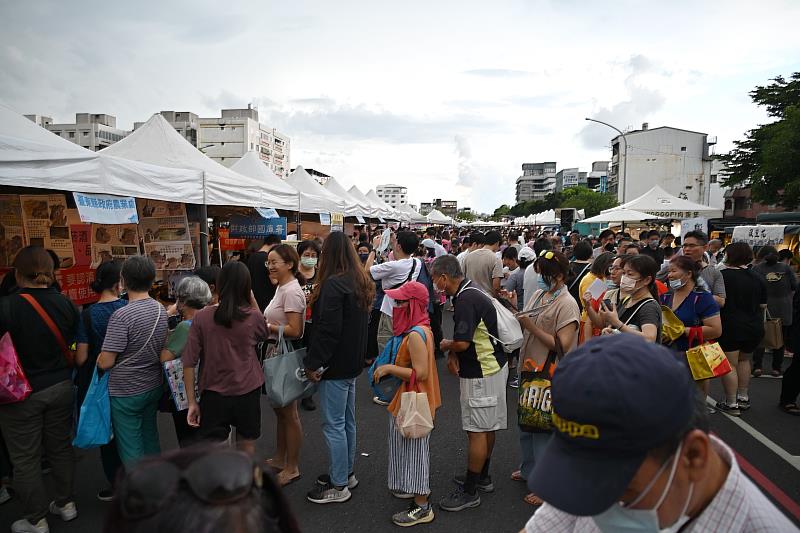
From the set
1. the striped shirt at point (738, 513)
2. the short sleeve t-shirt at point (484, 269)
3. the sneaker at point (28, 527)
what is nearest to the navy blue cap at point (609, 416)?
the striped shirt at point (738, 513)

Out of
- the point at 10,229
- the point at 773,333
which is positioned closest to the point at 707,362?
the point at 773,333

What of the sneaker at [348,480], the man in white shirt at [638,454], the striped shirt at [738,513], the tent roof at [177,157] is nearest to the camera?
the man in white shirt at [638,454]

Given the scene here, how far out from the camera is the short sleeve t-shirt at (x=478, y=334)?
363cm

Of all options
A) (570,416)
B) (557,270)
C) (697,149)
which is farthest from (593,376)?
(697,149)

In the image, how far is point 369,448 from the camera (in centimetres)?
471

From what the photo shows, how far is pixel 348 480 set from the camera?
156 inches

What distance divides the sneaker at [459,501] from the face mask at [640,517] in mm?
2769

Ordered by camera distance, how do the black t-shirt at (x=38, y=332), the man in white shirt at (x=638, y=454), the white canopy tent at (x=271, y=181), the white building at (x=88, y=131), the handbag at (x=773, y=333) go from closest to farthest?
the man in white shirt at (x=638, y=454)
the black t-shirt at (x=38, y=332)
the handbag at (x=773, y=333)
the white canopy tent at (x=271, y=181)
the white building at (x=88, y=131)

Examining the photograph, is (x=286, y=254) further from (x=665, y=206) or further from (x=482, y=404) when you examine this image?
(x=665, y=206)

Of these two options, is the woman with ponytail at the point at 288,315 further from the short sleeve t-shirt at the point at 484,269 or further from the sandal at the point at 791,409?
the sandal at the point at 791,409

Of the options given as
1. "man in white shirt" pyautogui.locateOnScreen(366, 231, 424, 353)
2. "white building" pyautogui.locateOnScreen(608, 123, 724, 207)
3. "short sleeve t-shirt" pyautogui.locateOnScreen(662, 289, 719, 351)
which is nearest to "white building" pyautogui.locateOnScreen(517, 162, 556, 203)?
"white building" pyautogui.locateOnScreen(608, 123, 724, 207)

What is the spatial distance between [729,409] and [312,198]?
27.2ft

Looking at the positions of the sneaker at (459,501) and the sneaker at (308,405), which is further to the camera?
the sneaker at (308,405)

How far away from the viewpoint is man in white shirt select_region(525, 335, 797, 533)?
91 centimetres
